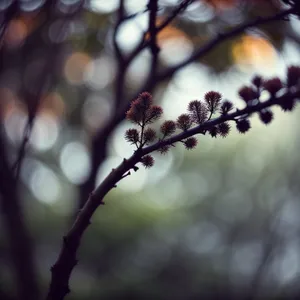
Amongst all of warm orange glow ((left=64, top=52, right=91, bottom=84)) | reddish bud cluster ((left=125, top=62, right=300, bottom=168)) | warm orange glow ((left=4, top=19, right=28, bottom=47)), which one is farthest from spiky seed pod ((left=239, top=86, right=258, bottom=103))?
warm orange glow ((left=64, top=52, right=91, bottom=84))

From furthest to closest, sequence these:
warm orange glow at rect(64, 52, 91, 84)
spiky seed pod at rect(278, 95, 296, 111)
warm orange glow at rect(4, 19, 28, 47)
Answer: warm orange glow at rect(64, 52, 91, 84)
warm orange glow at rect(4, 19, 28, 47)
spiky seed pod at rect(278, 95, 296, 111)

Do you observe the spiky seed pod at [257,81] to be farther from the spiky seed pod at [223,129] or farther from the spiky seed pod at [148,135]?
the spiky seed pod at [148,135]

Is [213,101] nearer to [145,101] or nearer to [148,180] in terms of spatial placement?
[145,101]

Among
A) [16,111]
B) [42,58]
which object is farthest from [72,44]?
[16,111]

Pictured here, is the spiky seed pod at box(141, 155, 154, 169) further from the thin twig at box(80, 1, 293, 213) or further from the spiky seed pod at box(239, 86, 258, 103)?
the thin twig at box(80, 1, 293, 213)

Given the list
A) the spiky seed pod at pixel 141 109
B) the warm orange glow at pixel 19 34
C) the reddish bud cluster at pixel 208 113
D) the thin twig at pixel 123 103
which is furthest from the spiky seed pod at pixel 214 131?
the warm orange glow at pixel 19 34

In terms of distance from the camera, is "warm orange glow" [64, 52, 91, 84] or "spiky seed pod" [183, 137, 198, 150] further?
"warm orange glow" [64, 52, 91, 84]

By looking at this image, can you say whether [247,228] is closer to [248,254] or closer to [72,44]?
[248,254]

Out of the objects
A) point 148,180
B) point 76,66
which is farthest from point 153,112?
point 148,180
